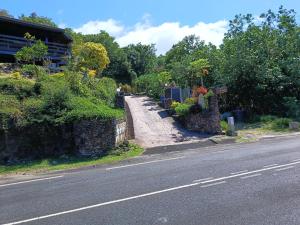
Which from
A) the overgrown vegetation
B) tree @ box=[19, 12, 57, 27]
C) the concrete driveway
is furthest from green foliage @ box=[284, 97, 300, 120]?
tree @ box=[19, 12, 57, 27]

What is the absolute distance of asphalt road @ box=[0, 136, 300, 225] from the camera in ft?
24.9

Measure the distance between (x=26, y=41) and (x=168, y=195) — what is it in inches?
1091

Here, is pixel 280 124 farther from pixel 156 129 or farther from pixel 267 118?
pixel 156 129

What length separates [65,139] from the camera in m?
19.2

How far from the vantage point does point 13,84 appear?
2088 centimetres

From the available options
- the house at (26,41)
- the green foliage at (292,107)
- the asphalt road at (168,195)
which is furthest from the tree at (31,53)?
the green foliage at (292,107)

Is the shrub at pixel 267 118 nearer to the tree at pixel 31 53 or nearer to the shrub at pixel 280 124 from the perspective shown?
the shrub at pixel 280 124

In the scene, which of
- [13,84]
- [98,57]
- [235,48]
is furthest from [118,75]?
[13,84]

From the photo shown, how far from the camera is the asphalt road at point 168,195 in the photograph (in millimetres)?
7602

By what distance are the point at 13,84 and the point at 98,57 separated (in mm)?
18206

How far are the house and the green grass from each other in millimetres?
16316

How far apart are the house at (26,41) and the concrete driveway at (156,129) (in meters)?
8.22

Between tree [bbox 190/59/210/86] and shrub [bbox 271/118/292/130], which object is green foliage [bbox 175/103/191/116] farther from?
tree [bbox 190/59/210/86]

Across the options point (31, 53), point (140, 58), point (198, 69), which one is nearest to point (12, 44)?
point (31, 53)
